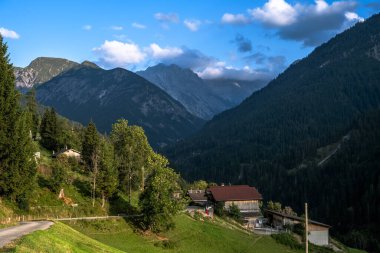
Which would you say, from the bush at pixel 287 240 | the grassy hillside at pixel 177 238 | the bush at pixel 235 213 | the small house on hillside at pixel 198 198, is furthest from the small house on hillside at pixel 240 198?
the grassy hillside at pixel 177 238

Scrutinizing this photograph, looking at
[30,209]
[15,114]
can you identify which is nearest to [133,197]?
[30,209]

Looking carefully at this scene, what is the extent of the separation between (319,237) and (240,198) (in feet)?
82.9

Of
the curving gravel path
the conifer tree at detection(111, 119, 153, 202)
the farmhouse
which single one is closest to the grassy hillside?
the curving gravel path

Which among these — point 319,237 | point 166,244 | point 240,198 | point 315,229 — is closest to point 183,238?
point 166,244

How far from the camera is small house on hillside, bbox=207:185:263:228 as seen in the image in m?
120

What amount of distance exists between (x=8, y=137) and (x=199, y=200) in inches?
3198

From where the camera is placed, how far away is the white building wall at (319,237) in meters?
108

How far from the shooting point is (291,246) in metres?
89.1

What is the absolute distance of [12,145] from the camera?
170ft

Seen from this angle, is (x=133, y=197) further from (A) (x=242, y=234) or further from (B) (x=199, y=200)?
(B) (x=199, y=200)

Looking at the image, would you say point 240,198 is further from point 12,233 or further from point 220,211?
point 12,233

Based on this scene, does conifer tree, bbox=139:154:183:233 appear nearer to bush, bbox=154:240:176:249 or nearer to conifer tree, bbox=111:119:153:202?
bush, bbox=154:240:176:249

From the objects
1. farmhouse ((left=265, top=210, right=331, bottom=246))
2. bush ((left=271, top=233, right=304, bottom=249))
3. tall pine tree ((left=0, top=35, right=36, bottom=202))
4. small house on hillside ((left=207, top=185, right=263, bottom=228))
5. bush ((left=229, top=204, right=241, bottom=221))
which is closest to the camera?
tall pine tree ((left=0, top=35, right=36, bottom=202))

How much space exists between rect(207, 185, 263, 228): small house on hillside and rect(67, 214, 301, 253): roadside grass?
95.8 ft
